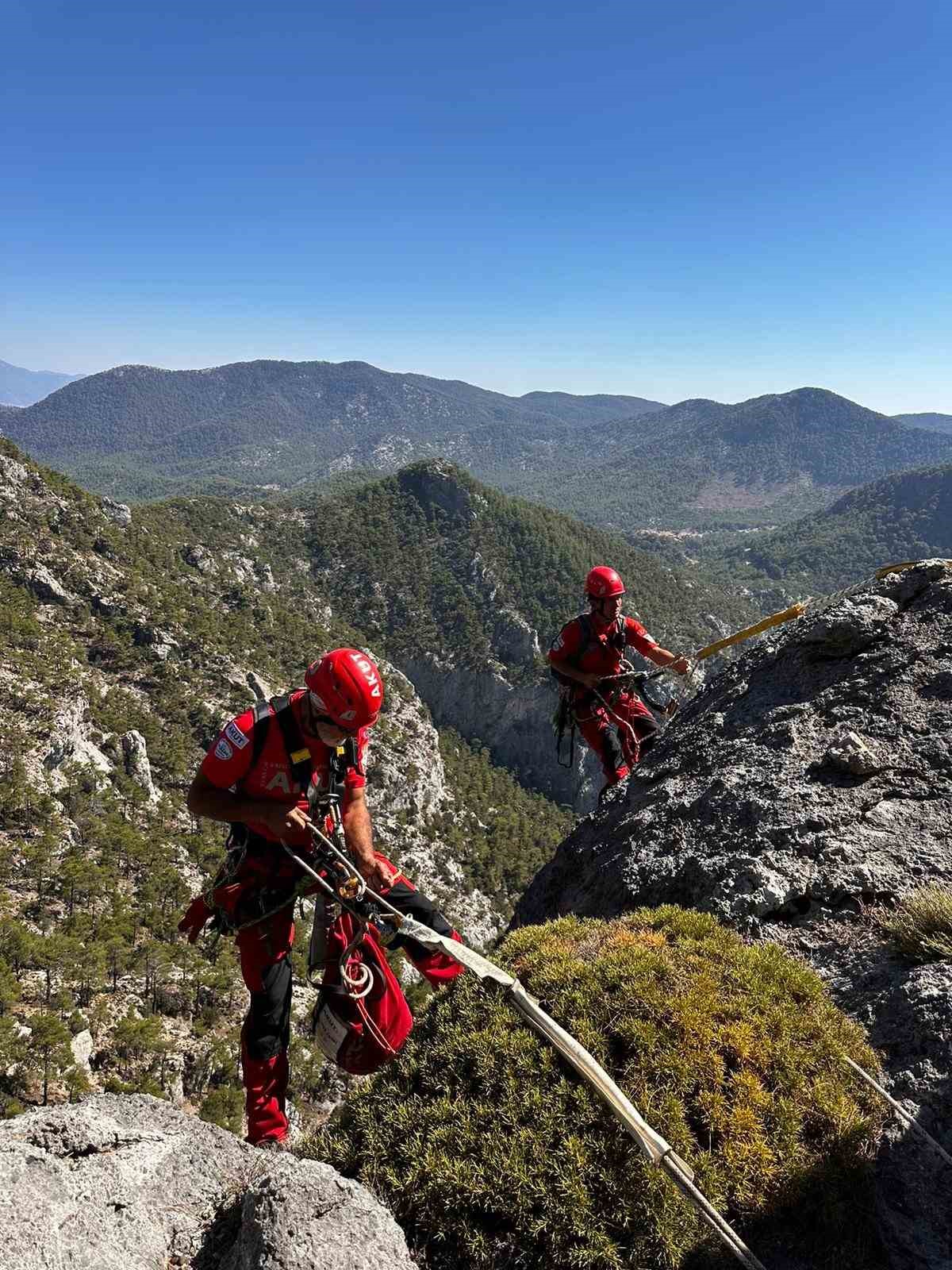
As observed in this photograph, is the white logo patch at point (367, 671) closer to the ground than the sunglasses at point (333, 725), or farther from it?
farther from it

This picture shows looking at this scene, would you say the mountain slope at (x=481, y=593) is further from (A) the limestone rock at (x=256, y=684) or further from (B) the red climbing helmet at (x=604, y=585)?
(B) the red climbing helmet at (x=604, y=585)

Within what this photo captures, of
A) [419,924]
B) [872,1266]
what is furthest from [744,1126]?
[419,924]

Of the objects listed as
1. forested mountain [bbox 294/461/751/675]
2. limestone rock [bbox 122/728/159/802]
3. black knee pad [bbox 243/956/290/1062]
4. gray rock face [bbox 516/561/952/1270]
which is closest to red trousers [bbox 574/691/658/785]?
gray rock face [bbox 516/561/952/1270]

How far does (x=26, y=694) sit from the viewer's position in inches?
2080

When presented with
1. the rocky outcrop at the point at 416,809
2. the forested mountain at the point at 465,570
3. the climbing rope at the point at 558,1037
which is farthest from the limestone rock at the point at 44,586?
the climbing rope at the point at 558,1037

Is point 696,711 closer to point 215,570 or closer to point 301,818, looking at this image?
point 301,818

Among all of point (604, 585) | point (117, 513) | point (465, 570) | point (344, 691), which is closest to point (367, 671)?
point (344, 691)

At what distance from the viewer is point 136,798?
181ft

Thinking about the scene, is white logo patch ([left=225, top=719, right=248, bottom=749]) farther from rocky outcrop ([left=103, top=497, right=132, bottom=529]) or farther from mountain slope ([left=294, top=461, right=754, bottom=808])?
mountain slope ([left=294, top=461, right=754, bottom=808])

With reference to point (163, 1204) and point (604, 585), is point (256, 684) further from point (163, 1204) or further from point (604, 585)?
point (163, 1204)

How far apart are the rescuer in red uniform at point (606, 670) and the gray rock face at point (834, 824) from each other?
2.43ft

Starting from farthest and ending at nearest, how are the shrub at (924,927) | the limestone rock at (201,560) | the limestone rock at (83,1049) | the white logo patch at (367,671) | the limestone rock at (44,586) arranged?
the limestone rock at (201,560), the limestone rock at (44,586), the limestone rock at (83,1049), the white logo patch at (367,671), the shrub at (924,927)

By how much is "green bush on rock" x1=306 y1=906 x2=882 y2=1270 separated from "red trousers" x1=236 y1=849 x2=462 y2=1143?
530 mm

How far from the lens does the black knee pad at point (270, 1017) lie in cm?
489
